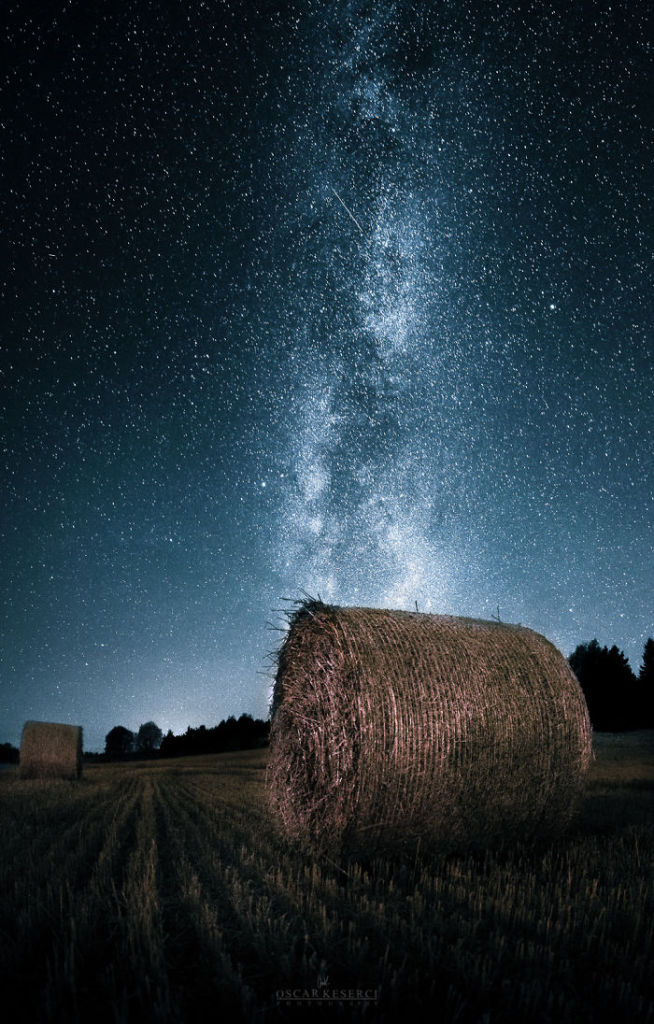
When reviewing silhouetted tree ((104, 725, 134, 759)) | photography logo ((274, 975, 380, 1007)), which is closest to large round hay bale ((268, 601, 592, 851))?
photography logo ((274, 975, 380, 1007))

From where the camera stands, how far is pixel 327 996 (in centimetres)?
268

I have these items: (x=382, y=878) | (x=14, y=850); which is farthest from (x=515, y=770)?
(x=14, y=850)

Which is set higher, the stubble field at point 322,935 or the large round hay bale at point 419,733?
the large round hay bale at point 419,733

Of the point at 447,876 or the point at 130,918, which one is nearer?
the point at 130,918

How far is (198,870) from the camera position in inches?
209

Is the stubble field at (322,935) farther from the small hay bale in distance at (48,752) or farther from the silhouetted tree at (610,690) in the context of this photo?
the silhouetted tree at (610,690)

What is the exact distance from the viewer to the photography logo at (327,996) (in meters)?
2.62

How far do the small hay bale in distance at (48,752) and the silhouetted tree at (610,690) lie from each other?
125ft

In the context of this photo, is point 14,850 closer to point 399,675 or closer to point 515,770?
point 399,675

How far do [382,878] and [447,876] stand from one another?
62cm

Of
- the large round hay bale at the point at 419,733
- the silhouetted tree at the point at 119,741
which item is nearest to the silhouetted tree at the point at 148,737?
the silhouetted tree at the point at 119,741

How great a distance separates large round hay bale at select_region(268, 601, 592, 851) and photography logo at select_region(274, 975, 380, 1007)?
265cm

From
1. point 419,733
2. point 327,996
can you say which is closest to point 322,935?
point 327,996

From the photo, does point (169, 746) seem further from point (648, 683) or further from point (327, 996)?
point (327, 996)
